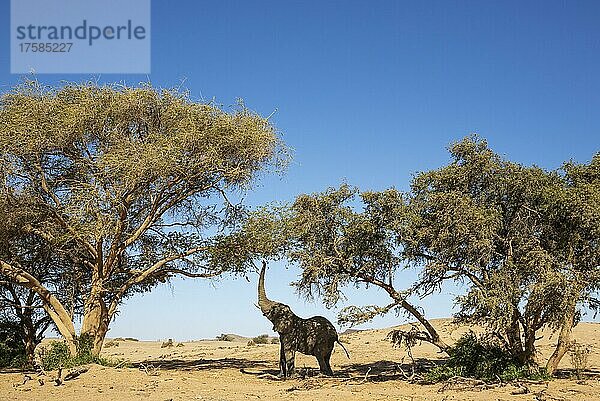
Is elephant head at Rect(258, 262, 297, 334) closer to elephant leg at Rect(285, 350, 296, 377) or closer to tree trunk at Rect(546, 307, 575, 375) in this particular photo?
elephant leg at Rect(285, 350, 296, 377)

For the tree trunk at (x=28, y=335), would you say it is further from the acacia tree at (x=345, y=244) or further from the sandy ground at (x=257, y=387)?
the acacia tree at (x=345, y=244)

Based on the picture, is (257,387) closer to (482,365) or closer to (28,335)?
(482,365)

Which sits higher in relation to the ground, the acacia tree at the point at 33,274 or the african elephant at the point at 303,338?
the acacia tree at the point at 33,274

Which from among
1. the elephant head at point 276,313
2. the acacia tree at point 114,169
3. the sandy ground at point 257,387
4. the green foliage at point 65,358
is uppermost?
the acacia tree at point 114,169

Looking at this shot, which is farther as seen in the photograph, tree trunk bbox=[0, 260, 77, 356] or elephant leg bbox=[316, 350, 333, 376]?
tree trunk bbox=[0, 260, 77, 356]

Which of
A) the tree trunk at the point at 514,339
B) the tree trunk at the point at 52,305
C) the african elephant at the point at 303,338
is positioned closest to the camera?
the tree trunk at the point at 514,339

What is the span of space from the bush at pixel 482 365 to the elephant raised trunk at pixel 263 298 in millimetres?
5893

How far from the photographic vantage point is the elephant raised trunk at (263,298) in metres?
23.7

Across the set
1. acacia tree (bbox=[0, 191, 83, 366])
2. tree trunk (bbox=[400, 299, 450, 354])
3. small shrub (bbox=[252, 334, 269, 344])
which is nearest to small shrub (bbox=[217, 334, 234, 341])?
small shrub (bbox=[252, 334, 269, 344])

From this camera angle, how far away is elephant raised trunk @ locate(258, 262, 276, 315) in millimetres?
23688

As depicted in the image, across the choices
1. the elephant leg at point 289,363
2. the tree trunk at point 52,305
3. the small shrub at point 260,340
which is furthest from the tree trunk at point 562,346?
the small shrub at point 260,340

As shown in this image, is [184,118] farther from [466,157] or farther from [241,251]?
[466,157]

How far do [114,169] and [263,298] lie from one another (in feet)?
22.6

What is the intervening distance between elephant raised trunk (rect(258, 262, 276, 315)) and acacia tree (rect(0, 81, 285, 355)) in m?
2.99
